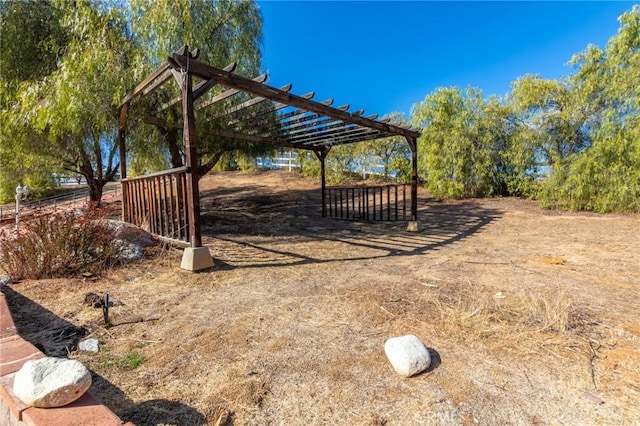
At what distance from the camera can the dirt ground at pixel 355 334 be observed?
1.39 metres

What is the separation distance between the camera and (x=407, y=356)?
1.65 m

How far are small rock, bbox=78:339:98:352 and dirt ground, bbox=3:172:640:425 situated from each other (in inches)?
1.9

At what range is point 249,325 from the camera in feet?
7.10

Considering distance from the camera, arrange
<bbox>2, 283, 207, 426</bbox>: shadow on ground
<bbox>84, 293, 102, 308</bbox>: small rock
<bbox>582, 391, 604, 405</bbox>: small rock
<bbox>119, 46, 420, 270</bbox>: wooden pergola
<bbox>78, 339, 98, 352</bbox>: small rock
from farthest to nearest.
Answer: <bbox>119, 46, 420, 270</bbox>: wooden pergola, <bbox>84, 293, 102, 308</bbox>: small rock, <bbox>78, 339, 98, 352</bbox>: small rock, <bbox>582, 391, 604, 405</bbox>: small rock, <bbox>2, 283, 207, 426</bbox>: shadow on ground

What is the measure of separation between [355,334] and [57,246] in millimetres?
3144

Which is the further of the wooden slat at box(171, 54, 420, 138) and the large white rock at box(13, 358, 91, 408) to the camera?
the wooden slat at box(171, 54, 420, 138)

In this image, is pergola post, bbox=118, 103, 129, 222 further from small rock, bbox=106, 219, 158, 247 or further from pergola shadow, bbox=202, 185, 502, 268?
pergola shadow, bbox=202, 185, 502, 268

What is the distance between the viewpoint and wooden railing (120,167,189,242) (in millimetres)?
3820

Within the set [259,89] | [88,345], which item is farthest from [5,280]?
[259,89]

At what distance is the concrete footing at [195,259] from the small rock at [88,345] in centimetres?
145

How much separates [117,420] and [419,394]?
1.26 m

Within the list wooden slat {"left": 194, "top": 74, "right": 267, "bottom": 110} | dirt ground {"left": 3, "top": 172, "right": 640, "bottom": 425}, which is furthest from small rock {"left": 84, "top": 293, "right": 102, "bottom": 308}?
wooden slat {"left": 194, "top": 74, "right": 267, "bottom": 110}

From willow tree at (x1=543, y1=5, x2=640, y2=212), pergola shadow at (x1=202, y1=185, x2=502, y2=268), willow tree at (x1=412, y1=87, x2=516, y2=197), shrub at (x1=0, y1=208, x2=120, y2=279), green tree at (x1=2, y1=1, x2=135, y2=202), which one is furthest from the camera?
willow tree at (x1=412, y1=87, x2=516, y2=197)

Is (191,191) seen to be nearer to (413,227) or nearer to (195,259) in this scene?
(195,259)
